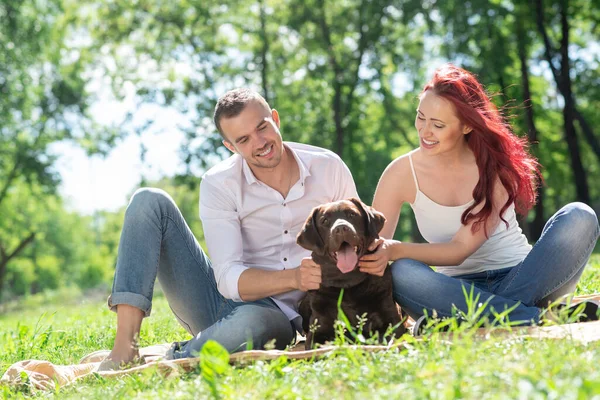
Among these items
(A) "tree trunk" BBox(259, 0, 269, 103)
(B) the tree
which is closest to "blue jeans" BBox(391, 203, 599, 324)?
(A) "tree trunk" BBox(259, 0, 269, 103)

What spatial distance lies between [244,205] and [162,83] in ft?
72.3

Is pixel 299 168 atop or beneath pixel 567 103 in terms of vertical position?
beneath

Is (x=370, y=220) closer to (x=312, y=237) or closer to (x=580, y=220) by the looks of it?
(x=312, y=237)

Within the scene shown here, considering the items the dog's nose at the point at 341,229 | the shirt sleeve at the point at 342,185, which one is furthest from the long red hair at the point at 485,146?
the dog's nose at the point at 341,229

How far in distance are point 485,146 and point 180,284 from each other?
2248 mm

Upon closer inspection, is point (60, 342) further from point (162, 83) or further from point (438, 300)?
point (162, 83)

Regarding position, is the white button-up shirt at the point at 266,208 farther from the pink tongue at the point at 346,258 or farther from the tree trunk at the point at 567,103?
the tree trunk at the point at 567,103

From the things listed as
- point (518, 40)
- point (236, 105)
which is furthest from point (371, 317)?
point (518, 40)

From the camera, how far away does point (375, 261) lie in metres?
4.32

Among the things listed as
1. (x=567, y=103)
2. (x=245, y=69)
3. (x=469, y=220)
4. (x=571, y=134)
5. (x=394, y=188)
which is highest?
(x=245, y=69)

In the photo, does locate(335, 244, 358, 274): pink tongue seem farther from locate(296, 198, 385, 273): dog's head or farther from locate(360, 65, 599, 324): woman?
locate(360, 65, 599, 324): woman

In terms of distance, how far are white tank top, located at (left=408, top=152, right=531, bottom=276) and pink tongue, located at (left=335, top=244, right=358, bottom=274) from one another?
0.94m

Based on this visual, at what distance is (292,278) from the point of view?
4.45m

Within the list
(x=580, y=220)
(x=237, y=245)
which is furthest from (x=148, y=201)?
(x=580, y=220)
